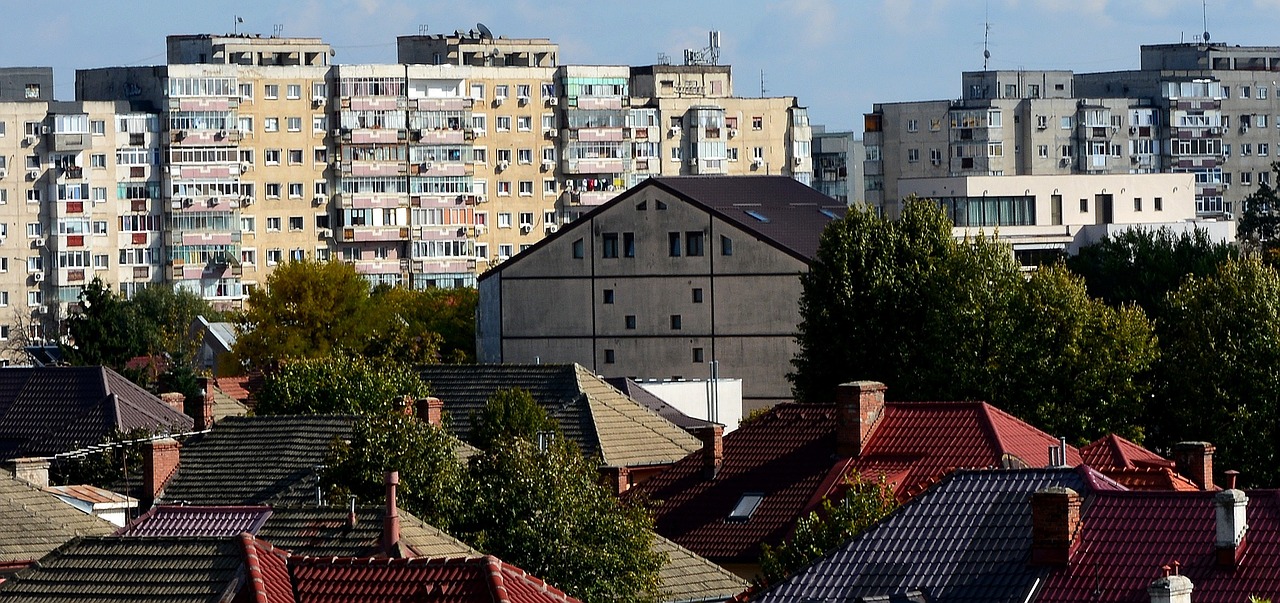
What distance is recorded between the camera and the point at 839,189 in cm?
16425

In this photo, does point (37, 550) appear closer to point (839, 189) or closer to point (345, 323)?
point (345, 323)

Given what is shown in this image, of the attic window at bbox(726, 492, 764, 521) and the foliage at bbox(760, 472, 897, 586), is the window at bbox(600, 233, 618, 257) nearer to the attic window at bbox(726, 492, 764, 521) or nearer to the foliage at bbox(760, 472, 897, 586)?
the attic window at bbox(726, 492, 764, 521)

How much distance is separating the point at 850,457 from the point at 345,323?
183 feet

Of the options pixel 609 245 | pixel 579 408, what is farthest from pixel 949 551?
pixel 609 245

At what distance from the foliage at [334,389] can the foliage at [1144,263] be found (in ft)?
113

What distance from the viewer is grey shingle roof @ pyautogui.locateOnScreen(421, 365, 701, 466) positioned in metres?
49.4

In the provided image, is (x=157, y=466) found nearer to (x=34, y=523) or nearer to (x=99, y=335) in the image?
(x=34, y=523)

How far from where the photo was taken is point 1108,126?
156 m

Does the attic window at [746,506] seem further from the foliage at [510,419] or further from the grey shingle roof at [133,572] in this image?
the grey shingle roof at [133,572]

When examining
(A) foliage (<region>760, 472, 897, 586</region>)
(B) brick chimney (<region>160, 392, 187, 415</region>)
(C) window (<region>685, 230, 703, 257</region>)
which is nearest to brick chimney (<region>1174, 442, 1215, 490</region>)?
(A) foliage (<region>760, 472, 897, 586</region>)

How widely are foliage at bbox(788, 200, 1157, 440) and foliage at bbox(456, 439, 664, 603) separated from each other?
2346 centimetres

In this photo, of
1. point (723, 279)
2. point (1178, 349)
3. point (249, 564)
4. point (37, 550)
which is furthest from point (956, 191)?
point (249, 564)

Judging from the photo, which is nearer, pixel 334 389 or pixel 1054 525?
pixel 1054 525

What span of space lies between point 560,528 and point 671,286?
52.0 metres
